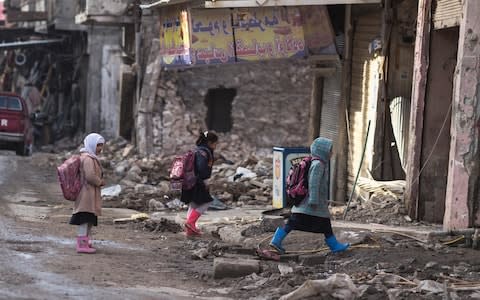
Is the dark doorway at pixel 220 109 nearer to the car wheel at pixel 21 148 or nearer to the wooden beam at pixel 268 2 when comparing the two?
the car wheel at pixel 21 148

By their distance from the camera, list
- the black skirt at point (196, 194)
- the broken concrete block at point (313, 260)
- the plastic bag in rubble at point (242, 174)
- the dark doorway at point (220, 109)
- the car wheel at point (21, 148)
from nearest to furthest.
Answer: the broken concrete block at point (313, 260) < the black skirt at point (196, 194) < the plastic bag in rubble at point (242, 174) < the dark doorway at point (220, 109) < the car wheel at point (21, 148)

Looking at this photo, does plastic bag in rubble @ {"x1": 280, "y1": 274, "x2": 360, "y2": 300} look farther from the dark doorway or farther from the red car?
the red car

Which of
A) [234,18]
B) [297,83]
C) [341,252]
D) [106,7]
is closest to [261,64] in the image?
[297,83]

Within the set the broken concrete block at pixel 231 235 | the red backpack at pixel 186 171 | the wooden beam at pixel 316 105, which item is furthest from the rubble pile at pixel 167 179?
the red backpack at pixel 186 171

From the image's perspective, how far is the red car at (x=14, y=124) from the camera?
30047mm

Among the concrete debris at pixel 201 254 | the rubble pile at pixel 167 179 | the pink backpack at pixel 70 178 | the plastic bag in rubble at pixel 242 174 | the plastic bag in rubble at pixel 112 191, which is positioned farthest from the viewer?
the plastic bag in rubble at pixel 242 174

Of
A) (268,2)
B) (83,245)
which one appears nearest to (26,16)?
(268,2)

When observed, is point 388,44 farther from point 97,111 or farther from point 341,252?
point 97,111

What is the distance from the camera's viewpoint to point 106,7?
29.8 metres

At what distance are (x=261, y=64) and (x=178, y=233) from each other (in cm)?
1354

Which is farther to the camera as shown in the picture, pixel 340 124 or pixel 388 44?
pixel 340 124

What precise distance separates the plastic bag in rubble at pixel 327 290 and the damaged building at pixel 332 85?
125 inches

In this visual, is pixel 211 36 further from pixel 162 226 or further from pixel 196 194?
pixel 196 194

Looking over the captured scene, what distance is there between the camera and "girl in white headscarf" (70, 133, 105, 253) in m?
10.4
